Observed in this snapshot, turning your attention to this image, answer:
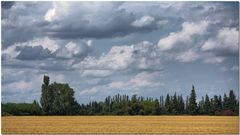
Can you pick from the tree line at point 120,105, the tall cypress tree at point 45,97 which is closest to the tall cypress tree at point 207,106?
the tree line at point 120,105

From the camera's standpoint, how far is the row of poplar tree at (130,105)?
23.8 metres

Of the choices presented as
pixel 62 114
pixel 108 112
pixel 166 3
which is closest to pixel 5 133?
pixel 62 114

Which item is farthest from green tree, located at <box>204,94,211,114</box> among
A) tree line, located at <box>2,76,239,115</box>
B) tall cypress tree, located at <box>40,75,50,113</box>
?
tall cypress tree, located at <box>40,75,50,113</box>

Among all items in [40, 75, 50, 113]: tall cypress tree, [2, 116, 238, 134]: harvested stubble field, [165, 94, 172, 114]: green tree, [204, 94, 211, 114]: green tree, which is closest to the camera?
[40, 75, 50, 113]: tall cypress tree

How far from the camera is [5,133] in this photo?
22250mm

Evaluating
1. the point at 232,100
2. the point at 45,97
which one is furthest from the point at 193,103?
the point at 45,97

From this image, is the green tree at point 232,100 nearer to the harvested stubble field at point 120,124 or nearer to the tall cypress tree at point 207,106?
the harvested stubble field at point 120,124

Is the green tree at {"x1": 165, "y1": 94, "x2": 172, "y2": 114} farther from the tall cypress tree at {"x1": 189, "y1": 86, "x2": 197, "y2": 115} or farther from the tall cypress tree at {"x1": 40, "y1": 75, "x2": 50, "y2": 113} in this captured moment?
the tall cypress tree at {"x1": 40, "y1": 75, "x2": 50, "y2": 113}

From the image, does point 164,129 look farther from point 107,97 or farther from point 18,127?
point 18,127

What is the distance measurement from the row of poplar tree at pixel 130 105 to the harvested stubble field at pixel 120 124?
26 cm

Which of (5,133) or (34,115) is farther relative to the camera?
(34,115)

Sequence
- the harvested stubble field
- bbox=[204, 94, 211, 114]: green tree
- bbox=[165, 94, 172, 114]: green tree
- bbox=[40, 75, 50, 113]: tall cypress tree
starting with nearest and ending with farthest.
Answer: bbox=[40, 75, 50, 113]: tall cypress tree
the harvested stubble field
bbox=[165, 94, 172, 114]: green tree
bbox=[204, 94, 211, 114]: green tree

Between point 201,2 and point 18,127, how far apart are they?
7.27 meters

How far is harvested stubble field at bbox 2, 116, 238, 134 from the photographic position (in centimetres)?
2341
